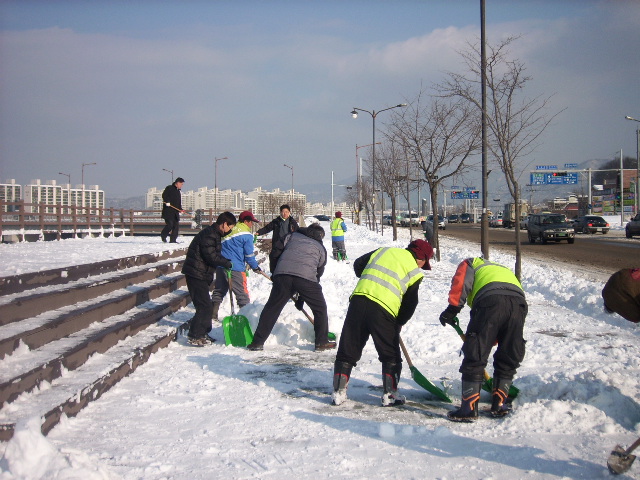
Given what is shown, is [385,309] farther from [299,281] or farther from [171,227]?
[171,227]

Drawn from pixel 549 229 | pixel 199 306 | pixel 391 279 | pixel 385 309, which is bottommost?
pixel 199 306

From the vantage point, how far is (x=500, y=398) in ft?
17.0

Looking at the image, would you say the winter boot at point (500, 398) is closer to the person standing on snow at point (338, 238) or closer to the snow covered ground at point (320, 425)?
the snow covered ground at point (320, 425)

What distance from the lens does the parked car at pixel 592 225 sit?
44812 mm

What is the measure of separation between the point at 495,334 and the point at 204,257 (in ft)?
13.9

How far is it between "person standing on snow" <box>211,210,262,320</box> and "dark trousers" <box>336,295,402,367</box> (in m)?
3.67

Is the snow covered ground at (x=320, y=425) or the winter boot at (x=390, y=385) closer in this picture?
the snow covered ground at (x=320, y=425)

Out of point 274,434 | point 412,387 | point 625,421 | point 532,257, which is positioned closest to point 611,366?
point 625,421

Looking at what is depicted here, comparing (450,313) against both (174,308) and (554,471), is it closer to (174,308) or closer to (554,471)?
(554,471)

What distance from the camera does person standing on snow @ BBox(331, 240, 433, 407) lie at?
5.41 m

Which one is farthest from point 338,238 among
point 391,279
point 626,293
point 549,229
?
point 549,229

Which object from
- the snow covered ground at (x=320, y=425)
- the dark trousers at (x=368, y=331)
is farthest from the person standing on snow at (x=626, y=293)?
the dark trousers at (x=368, y=331)

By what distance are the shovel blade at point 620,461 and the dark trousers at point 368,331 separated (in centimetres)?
208

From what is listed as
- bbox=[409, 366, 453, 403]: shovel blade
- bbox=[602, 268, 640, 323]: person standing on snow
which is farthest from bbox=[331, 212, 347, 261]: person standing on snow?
bbox=[602, 268, 640, 323]: person standing on snow
